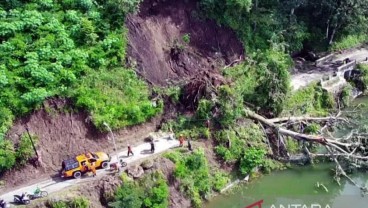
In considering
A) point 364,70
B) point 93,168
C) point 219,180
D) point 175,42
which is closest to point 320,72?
point 364,70

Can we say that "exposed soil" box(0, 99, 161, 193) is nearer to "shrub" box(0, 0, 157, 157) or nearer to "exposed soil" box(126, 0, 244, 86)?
"shrub" box(0, 0, 157, 157)

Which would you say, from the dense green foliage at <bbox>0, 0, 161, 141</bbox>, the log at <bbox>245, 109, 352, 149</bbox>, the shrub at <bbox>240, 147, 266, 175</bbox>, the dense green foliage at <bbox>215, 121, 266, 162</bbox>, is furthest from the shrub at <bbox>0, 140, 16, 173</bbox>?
the log at <bbox>245, 109, 352, 149</bbox>

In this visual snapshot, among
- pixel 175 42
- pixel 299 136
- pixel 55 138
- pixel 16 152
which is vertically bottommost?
pixel 299 136

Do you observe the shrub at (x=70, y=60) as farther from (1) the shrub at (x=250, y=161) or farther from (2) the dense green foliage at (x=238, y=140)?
(1) the shrub at (x=250, y=161)

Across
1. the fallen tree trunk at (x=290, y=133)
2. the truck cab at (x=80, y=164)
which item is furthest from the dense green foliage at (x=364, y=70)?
the truck cab at (x=80, y=164)

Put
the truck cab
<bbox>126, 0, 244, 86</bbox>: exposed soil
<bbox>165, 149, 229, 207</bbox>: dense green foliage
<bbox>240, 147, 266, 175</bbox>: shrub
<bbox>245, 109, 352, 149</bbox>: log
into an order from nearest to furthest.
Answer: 1. the truck cab
2. <bbox>165, 149, 229, 207</bbox>: dense green foliage
3. <bbox>240, 147, 266, 175</bbox>: shrub
4. <bbox>245, 109, 352, 149</bbox>: log
5. <bbox>126, 0, 244, 86</bbox>: exposed soil

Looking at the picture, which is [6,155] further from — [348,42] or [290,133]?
[348,42]
